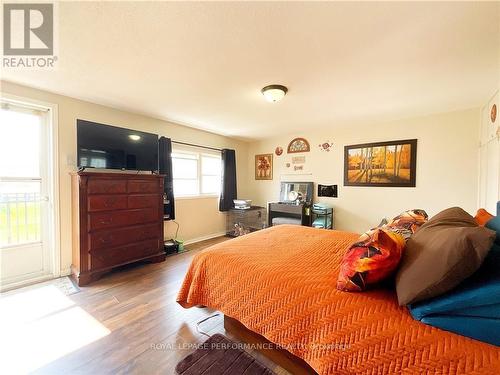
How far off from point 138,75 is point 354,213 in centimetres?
373

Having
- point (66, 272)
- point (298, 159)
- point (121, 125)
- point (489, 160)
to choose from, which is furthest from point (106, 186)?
point (489, 160)

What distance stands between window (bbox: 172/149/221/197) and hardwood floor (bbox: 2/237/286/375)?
1.81 meters

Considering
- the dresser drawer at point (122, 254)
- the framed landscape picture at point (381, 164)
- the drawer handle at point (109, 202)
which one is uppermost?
the framed landscape picture at point (381, 164)

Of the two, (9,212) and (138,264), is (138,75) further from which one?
(138,264)

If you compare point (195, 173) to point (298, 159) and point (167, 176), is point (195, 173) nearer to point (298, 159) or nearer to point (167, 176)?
point (167, 176)

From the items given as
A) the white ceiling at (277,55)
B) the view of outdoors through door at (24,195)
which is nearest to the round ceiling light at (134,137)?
the white ceiling at (277,55)

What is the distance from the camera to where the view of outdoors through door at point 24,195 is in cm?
237

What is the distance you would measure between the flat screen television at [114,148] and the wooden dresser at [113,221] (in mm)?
272

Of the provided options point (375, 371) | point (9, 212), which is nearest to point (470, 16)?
point (375, 371)

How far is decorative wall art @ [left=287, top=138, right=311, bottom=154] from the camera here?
4.37 m

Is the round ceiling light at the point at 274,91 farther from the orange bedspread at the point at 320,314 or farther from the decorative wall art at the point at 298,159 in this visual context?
the decorative wall art at the point at 298,159

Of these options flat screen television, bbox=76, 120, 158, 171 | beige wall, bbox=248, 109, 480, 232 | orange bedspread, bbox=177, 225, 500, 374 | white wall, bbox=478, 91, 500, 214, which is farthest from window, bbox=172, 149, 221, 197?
white wall, bbox=478, 91, 500, 214

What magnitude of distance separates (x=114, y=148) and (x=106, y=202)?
2.42 feet

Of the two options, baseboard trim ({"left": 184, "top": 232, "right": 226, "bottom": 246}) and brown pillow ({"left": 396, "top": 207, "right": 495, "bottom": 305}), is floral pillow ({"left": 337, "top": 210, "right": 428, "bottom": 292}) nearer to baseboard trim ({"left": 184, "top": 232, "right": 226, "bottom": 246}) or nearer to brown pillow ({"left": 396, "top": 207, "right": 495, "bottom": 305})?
brown pillow ({"left": 396, "top": 207, "right": 495, "bottom": 305})
